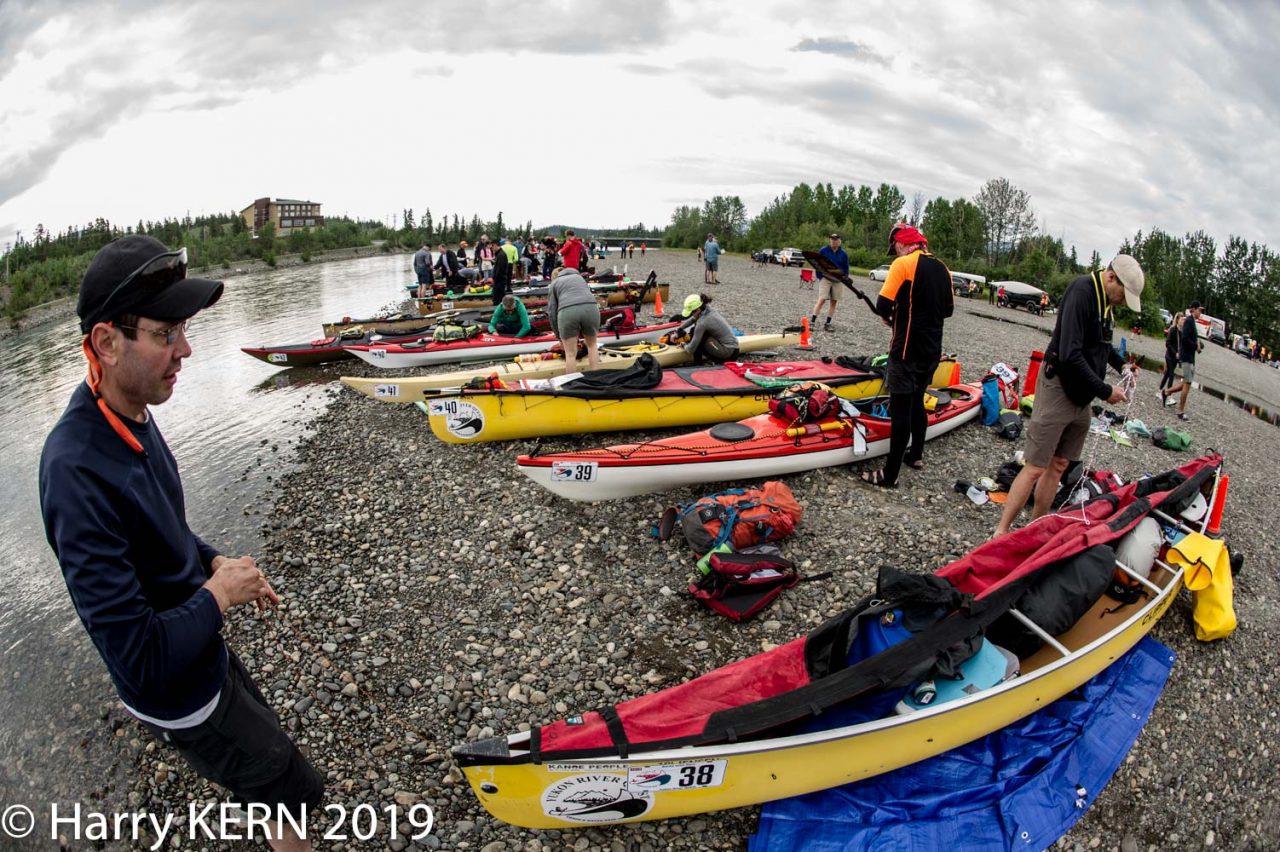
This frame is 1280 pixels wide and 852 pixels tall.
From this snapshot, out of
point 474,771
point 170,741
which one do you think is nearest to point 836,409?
point 474,771

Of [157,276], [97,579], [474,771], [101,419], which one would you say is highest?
[157,276]

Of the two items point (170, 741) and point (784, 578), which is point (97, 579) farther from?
point (784, 578)

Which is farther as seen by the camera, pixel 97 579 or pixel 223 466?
pixel 223 466

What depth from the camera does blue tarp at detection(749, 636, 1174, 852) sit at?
10.8 ft

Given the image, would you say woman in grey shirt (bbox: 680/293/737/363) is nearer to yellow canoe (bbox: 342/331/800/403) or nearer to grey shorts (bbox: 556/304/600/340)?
yellow canoe (bbox: 342/331/800/403)

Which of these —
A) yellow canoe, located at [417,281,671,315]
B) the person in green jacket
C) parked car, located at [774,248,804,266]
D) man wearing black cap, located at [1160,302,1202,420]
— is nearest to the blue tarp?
man wearing black cap, located at [1160,302,1202,420]

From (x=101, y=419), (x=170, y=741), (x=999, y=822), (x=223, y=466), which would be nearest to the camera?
(x=101, y=419)

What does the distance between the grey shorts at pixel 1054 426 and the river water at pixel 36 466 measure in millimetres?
7197

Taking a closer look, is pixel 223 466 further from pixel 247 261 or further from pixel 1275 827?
pixel 247 261

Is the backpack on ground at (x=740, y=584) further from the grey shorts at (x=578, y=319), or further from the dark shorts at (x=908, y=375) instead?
the grey shorts at (x=578, y=319)

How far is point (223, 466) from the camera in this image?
28.9ft

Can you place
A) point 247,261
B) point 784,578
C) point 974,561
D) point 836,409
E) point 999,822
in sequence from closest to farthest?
point 999,822 < point 974,561 < point 784,578 < point 836,409 < point 247,261

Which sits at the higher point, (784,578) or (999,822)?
(784,578)

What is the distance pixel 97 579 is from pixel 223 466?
8239mm
